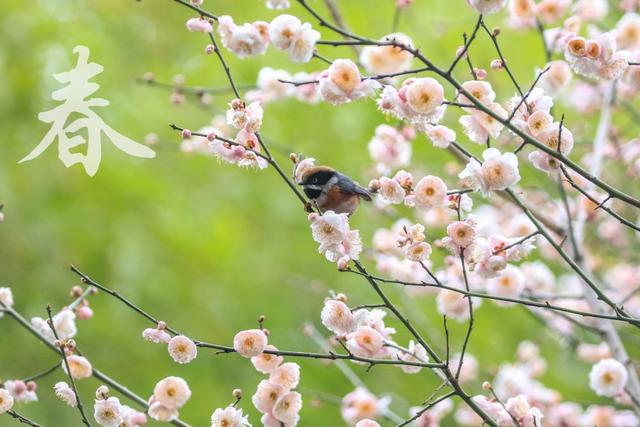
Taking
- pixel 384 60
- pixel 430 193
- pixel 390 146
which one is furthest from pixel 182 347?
pixel 390 146

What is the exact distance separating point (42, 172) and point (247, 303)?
3.92ft

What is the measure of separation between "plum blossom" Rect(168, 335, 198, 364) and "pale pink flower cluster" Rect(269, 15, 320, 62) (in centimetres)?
59

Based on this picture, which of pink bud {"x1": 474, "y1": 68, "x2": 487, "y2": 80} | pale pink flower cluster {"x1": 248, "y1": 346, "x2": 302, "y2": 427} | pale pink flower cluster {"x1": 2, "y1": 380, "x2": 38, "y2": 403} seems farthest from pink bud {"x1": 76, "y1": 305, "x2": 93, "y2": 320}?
pink bud {"x1": 474, "y1": 68, "x2": 487, "y2": 80}

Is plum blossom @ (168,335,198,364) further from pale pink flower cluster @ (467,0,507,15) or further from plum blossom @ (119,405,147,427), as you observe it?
pale pink flower cluster @ (467,0,507,15)

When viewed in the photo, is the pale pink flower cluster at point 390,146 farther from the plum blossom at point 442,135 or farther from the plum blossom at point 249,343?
the plum blossom at point 249,343

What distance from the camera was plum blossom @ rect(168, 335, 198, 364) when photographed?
1.57 meters

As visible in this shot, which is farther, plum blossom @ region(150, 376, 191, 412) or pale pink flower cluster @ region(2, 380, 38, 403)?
pale pink flower cluster @ region(2, 380, 38, 403)

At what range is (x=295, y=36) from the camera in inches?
60.7

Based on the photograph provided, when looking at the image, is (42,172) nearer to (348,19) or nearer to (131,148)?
(131,148)

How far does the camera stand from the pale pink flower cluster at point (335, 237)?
1599 millimetres

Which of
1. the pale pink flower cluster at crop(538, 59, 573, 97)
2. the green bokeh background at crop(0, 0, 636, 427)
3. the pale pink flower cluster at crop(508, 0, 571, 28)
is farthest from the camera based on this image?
the green bokeh background at crop(0, 0, 636, 427)

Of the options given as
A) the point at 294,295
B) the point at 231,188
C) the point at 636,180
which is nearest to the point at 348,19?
the point at 231,188

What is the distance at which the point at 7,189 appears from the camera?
3.65m

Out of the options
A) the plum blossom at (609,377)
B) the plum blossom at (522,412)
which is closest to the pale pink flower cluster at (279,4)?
the plum blossom at (522,412)
